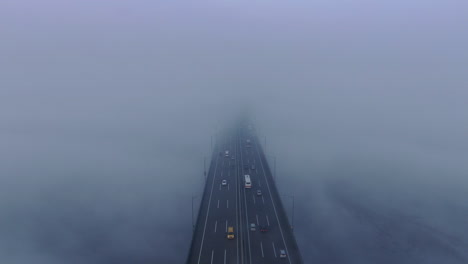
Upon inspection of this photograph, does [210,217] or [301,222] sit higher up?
[210,217]

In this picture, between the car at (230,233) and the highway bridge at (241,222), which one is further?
the car at (230,233)

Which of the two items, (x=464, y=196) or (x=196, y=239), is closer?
(x=196, y=239)

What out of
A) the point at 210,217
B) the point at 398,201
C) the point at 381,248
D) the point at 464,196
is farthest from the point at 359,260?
the point at 464,196

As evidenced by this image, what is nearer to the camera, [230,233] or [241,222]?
[230,233]

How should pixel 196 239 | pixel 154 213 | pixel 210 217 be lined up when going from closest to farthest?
pixel 196 239 → pixel 210 217 → pixel 154 213

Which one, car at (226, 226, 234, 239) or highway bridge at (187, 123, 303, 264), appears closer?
highway bridge at (187, 123, 303, 264)

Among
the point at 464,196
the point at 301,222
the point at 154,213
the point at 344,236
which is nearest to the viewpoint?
the point at 344,236

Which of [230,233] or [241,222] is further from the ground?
[241,222]

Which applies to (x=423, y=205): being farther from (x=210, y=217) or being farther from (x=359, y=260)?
(x=210, y=217)
